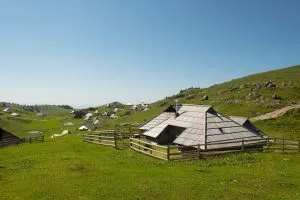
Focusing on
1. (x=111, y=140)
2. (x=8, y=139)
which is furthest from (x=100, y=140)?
(x=8, y=139)

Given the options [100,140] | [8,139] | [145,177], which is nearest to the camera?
[145,177]

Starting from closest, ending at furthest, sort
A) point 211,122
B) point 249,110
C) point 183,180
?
1. point 183,180
2. point 211,122
3. point 249,110

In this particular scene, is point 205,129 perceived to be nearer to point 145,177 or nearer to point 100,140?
point 145,177

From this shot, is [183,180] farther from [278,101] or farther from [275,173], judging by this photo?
[278,101]

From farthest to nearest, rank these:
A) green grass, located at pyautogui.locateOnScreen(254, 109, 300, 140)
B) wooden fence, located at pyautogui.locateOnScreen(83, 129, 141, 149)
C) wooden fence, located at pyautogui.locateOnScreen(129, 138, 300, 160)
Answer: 1. green grass, located at pyautogui.locateOnScreen(254, 109, 300, 140)
2. wooden fence, located at pyautogui.locateOnScreen(83, 129, 141, 149)
3. wooden fence, located at pyautogui.locateOnScreen(129, 138, 300, 160)

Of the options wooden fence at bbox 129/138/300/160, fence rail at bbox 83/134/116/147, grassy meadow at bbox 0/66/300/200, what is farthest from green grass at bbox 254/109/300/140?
fence rail at bbox 83/134/116/147

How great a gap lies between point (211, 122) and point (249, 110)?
41160 millimetres

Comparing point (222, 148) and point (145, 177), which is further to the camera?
point (222, 148)

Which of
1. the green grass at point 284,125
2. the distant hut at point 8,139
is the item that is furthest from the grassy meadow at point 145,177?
the green grass at point 284,125

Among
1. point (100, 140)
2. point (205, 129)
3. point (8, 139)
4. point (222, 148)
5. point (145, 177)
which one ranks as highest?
point (205, 129)

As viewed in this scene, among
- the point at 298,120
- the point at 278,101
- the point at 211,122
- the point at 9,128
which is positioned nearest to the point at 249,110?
the point at 278,101

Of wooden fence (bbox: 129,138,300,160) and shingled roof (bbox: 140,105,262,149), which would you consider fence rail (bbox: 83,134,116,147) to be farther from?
wooden fence (bbox: 129,138,300,160)

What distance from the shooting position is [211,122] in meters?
39.3

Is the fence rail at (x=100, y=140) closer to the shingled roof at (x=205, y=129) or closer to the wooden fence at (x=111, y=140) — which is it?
the wooden fence at (x=111, y=140)
